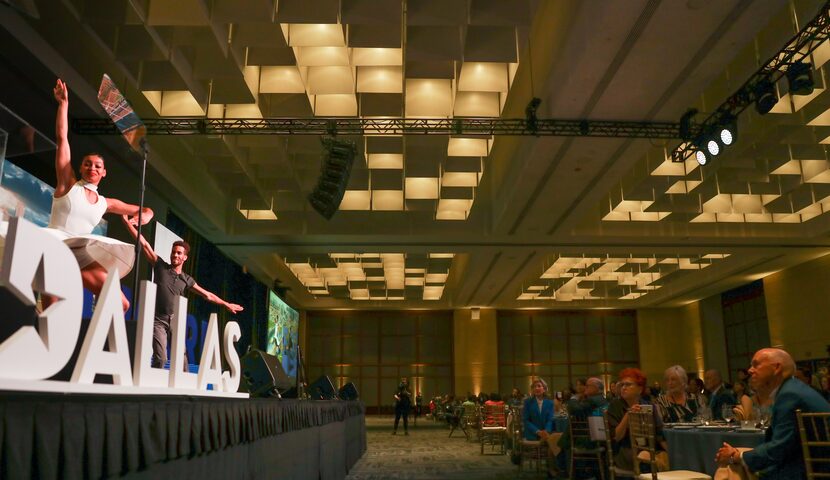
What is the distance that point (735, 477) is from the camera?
298 centimetres

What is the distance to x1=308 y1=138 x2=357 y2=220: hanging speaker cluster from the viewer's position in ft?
26.0

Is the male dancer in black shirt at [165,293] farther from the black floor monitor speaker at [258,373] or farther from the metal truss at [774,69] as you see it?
the metal truss at [774,69]

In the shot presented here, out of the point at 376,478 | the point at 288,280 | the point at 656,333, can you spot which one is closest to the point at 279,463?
the point at 376,478

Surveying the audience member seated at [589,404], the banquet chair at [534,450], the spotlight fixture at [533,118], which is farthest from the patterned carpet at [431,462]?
the spotlight fixture at [533,118]

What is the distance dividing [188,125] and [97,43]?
4.61 ft

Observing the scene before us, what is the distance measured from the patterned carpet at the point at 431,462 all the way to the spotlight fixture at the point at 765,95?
441cm

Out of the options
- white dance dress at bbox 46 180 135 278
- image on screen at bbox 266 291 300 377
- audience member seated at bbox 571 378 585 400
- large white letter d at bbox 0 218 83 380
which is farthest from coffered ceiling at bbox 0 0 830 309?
large white letter d at bbox 0 218 83 380

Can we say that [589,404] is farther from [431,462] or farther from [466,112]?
[466,112]

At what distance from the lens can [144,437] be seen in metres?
1.77

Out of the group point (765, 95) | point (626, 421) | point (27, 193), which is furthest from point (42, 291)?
point (765, 95)

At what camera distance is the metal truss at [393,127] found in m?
7.22

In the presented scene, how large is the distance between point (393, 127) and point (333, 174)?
1.16 m

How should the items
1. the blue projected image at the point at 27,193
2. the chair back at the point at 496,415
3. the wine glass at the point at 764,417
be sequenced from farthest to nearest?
the chair back at the point at 496,415, the blue projected image at the point at 27,193, the wine glass at the point at 764,417

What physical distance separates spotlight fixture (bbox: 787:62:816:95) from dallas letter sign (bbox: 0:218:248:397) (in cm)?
590
